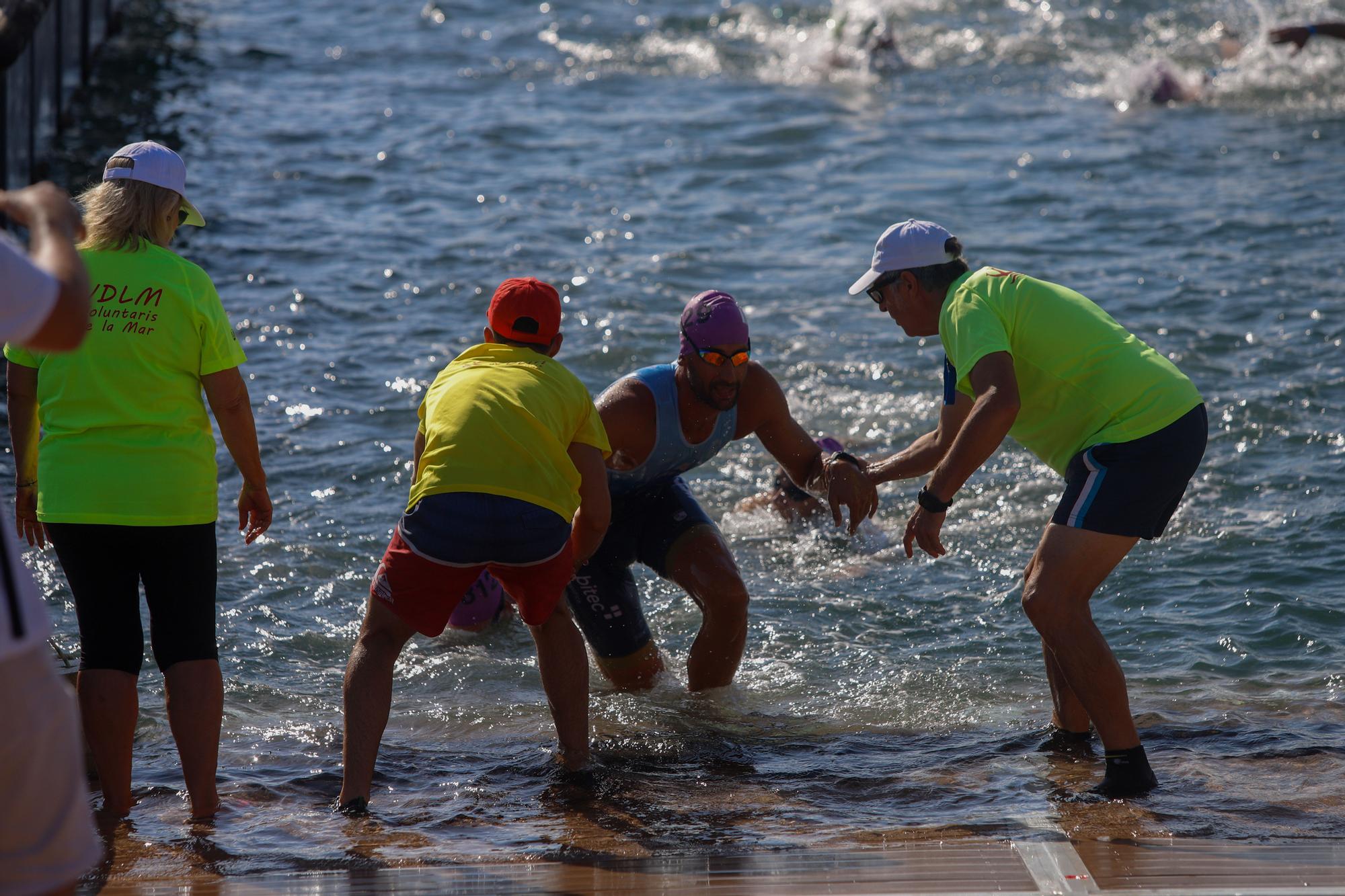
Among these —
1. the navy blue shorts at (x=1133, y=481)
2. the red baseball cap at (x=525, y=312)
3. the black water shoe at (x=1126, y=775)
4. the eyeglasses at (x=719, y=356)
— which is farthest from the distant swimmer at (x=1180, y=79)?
the red baseball cap at (x=525, y=312)

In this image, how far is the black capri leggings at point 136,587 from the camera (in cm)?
420

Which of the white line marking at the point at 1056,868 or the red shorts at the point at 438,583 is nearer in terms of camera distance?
the white line marking at the point at 1056,868

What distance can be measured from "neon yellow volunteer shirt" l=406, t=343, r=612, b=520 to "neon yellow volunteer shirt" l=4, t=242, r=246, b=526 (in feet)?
2.37

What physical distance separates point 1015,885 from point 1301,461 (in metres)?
5.49

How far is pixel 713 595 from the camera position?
5.64m

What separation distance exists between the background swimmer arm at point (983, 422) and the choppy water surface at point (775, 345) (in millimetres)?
1085

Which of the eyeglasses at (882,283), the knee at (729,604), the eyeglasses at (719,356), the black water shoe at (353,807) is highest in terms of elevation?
the eyeglasses at (882,283)

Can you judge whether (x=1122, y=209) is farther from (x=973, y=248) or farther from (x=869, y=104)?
(x=869, y=104)

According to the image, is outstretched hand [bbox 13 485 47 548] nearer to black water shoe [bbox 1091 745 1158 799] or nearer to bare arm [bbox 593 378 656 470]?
bare arm [bbox 593 378 656 470]

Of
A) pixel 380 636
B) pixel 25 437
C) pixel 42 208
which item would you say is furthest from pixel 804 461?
pixel 42 208

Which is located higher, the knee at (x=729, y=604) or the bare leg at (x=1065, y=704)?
the knee at (x=729, y=604)

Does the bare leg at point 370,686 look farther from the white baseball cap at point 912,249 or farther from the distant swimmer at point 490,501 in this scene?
the white baseball cap at point 912,249

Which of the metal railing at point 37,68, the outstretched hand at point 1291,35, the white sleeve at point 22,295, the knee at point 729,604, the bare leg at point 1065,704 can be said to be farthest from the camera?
the outstretched hand at point 1291,35

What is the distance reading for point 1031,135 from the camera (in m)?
16.4
